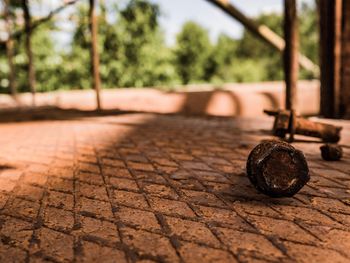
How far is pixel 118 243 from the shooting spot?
131 centimetres

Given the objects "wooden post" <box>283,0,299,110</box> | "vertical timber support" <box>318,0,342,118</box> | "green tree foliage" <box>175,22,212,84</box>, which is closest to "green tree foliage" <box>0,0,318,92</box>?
"green tree foliage" <box>175,22,212,84</box>

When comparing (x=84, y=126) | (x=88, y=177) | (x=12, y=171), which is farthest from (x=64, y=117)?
(x=88, y=177)

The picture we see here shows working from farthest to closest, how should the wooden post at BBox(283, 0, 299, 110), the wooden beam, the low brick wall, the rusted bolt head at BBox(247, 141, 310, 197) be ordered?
the low brick wall → the wooden beam → the wooden post at BBox(283, 0, 299, 110) → the rusted bolt head at BBox(247, 141, 310, 197)

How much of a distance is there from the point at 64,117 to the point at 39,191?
12.0 feet

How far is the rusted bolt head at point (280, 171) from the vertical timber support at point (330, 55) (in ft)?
11.6

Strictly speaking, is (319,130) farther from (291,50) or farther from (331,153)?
(291,50)

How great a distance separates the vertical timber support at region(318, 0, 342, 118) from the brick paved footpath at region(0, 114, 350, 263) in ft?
6.65

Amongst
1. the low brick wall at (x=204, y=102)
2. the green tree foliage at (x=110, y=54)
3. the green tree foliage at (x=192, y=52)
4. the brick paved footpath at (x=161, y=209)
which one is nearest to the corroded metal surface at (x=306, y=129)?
the brick paved footpath at (x=161, y=209)

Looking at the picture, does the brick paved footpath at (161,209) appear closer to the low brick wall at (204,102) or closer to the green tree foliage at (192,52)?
the low brick wall at (204,102)

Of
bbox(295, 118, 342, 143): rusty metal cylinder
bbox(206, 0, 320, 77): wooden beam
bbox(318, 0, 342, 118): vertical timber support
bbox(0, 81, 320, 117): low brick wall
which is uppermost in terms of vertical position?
bbox(206, 0, 320, 77): wooden beam

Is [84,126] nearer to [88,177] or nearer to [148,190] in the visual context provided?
[88,177]

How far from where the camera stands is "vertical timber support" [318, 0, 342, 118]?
4625mm

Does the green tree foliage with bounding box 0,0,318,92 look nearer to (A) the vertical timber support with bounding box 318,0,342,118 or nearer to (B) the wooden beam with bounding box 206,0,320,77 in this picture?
(B) the wooden beam with bounding box 206,0,320,77

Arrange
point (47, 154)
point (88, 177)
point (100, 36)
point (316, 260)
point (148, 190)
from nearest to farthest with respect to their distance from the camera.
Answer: point (316, 260) < point (148, 190) < point (88, 177) < point (47, 154) < point (100, 36)
